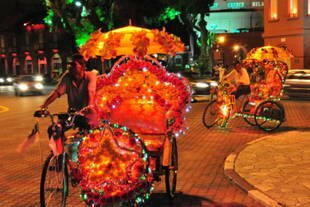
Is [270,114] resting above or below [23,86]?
below

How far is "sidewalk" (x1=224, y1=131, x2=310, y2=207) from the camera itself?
7297 mm

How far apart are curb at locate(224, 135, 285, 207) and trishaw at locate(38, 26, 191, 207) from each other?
108 centimetres

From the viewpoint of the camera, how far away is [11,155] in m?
11.2

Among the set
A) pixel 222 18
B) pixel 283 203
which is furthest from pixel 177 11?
pixel 283 203

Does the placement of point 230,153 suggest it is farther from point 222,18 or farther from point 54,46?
point 54,46

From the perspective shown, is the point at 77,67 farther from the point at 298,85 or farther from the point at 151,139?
the point at 298,85

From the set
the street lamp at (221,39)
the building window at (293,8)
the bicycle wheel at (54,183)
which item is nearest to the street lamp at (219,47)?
the street lamp at (221,39)

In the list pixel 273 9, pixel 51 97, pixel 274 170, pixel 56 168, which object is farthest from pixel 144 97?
pixel 273 9

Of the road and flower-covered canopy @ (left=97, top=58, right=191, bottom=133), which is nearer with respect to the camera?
the road

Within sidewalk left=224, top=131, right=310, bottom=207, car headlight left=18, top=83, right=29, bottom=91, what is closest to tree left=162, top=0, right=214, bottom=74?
car headlight left=18, top=83, right=29, bottom=91

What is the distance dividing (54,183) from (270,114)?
28.5 feet

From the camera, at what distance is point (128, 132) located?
6355mm

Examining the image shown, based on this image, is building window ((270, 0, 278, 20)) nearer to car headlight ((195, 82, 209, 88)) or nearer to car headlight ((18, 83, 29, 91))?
car headlight ((195, 82, 209, 88))

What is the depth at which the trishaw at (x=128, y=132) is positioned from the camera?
631 centimetres
